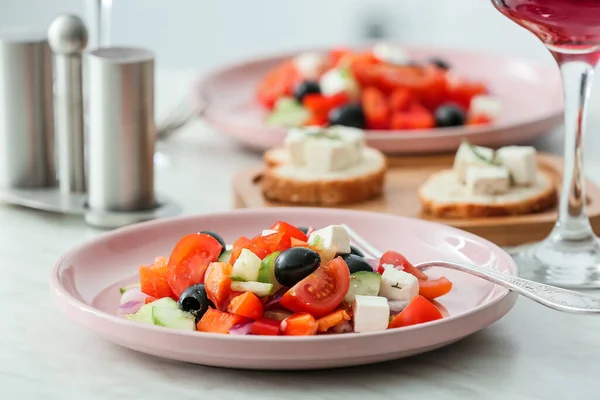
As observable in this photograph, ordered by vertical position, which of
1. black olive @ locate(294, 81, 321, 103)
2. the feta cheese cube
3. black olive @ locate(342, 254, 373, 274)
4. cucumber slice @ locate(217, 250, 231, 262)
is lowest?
black olive @ locate(294, 81, 321, 103)

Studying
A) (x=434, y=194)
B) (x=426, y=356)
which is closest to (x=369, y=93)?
(x=434, y=194)

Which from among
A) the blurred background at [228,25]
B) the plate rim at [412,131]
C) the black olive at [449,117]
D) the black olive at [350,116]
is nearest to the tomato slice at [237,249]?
the plate rim at [412,131]

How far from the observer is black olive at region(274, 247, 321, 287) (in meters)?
1.62

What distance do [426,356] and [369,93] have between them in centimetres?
164

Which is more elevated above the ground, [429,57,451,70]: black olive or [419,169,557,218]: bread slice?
[429,57,451,70]: black olive

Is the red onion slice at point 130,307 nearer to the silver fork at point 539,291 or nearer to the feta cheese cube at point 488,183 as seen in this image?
the silver fork at point 539,291

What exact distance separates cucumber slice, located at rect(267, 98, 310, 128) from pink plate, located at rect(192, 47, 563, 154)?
5cm

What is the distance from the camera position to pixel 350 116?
3.10 meters

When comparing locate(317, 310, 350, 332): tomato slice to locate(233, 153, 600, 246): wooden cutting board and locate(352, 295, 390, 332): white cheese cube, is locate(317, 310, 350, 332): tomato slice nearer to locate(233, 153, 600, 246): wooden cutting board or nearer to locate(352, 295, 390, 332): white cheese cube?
locate(352, 295, 390, 332): white cheese cube

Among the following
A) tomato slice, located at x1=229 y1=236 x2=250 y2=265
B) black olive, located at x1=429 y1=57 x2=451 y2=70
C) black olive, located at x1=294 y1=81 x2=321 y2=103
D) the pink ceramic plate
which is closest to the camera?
the pink ceramic plate

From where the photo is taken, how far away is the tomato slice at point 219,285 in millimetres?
1635

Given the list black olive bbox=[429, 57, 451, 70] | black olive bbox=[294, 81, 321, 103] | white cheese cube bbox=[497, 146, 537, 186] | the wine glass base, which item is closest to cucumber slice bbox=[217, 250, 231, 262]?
the wine glass base

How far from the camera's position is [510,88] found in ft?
11.9

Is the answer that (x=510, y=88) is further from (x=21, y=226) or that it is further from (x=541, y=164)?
(x=21, y=226)
